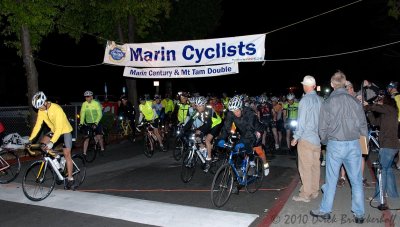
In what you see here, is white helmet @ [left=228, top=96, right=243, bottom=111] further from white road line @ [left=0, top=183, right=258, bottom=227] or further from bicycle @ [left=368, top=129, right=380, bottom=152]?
bicycle @ [left=368, top=129, right=380, bottom=152]

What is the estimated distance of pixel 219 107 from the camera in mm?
21906

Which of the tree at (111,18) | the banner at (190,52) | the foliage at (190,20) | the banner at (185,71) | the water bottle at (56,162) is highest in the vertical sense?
the foliage at (190,20)

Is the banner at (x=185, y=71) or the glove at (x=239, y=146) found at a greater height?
the banner at (x=185, y=71)

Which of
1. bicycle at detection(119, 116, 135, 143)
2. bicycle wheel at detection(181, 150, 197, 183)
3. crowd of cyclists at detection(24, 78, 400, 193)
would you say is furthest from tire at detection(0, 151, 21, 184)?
bicycle at detection(119, 116, 135, 143)

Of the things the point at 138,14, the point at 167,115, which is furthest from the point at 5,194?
the point at 138,14

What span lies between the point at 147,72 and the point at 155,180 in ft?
19.7

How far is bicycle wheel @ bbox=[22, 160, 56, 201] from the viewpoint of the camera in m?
8.66

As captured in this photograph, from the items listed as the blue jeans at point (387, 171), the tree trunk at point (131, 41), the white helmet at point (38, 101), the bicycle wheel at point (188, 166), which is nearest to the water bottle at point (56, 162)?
the white helmet at point (38, 101)

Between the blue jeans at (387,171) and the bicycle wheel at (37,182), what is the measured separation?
21.2 ft

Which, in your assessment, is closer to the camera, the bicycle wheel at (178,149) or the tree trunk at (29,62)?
the bicycle wheel at (178,149)

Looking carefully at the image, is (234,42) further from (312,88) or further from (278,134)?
(312,88)

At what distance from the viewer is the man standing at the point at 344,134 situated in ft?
20.3

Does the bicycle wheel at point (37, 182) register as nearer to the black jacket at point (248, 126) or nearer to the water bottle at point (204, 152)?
the water bottle at point (204, 152)

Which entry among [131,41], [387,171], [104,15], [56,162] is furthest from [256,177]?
[104,15]
